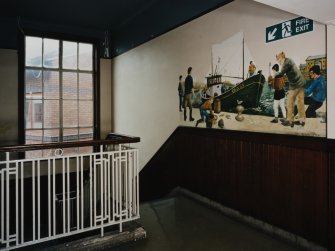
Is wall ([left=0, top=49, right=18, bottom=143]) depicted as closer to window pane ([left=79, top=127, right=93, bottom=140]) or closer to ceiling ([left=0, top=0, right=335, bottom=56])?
ceiling ([left=0, top=0, right=335, bottom=56])

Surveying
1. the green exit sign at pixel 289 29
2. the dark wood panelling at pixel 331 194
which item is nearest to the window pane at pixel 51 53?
the green exit sign at pixel 289 29

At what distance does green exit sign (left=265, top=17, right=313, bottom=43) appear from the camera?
7.76 feet

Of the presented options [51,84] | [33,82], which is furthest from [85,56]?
[33,82]

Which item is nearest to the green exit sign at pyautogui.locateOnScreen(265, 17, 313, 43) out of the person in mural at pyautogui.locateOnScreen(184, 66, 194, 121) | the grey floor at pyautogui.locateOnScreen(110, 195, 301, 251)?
the person in mural at pyautogui.locateOnScreen(184, 66, 194, 121)

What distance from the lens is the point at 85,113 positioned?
636cm

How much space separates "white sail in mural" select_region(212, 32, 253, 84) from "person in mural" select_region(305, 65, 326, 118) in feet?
2.36

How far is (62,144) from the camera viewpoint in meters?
2.31

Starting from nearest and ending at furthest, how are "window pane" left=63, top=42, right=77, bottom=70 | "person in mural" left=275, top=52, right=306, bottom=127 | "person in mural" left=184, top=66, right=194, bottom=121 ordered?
"person in mural" left=275, top=52, right=306, bottom=127 → "person in mural" left=184, top=66, right=194, bottom=121 → "window pane" left=63, top=42, right=77, bottom=70

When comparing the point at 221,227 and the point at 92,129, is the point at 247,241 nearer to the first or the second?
the point at 221,227

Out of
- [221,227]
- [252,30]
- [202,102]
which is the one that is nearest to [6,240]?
[221,227]

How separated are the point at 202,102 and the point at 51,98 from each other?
3869 millimetres

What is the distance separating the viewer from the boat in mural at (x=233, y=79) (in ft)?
9.39

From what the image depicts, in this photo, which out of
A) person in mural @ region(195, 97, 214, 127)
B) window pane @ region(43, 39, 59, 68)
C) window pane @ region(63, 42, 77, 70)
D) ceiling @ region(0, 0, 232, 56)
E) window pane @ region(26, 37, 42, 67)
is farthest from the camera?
window pane @ region(63, 42, 77, 70)

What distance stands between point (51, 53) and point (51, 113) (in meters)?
1.32
